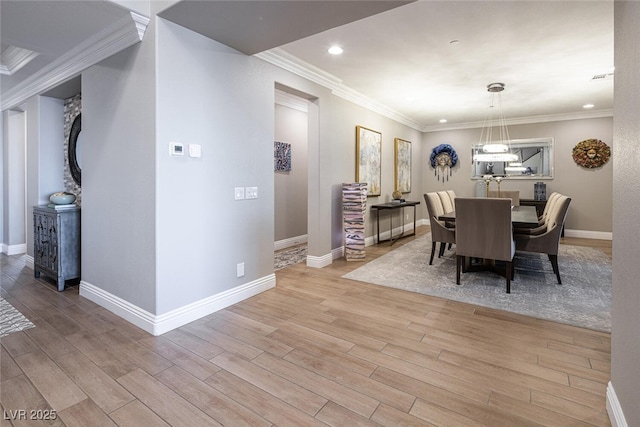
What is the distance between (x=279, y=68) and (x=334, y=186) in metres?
1.79

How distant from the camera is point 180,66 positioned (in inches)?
99.9

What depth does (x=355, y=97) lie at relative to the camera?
5.18 metres

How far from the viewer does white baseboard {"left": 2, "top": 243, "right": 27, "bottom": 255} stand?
4980mm

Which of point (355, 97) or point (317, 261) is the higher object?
point (355, 97)

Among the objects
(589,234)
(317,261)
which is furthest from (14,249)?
(589,234)

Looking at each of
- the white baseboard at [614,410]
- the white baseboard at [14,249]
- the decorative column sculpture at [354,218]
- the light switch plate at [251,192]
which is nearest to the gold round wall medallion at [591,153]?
the decorative column sculpture at [354,218]

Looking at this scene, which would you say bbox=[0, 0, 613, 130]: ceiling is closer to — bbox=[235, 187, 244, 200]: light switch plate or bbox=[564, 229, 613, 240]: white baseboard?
bbox=[235, 187, 244, 200]: light switch plate

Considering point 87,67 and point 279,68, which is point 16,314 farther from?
point 279,68

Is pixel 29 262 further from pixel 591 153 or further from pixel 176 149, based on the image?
pixel 591 153

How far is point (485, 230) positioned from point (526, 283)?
0.85m

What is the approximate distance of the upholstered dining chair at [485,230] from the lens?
10.9 feet

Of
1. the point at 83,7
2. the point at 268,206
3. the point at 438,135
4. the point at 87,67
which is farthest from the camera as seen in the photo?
the point at 438,135

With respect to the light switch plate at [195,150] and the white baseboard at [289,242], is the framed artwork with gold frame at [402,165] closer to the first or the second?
the white baseboard at [289,242]

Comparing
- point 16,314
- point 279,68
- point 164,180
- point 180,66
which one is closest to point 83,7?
point 180,66
